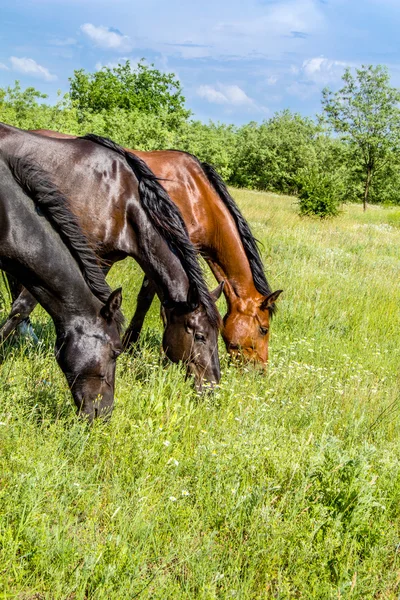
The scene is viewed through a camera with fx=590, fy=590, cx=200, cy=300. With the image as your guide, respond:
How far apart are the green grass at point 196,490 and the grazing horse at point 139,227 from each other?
14.1 inches

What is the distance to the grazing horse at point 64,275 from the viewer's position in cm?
376

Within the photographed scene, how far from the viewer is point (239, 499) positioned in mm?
3104

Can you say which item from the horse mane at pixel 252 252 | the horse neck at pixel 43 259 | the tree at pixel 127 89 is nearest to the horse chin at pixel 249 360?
the horse mane at pixel 252 252

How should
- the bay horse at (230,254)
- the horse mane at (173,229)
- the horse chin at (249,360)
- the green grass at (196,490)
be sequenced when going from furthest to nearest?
the bay horse at (230,254) < the horse chin at (249,360) < the horse mane at (173,229) < the green grass at (196,490)

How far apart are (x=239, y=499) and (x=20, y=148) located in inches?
148

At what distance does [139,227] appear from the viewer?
5.16 metres

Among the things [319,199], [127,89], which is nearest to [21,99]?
[319,199]

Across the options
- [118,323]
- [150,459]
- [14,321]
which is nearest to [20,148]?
[14,321]

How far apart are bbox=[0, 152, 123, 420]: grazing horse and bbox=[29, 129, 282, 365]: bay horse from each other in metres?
2.32

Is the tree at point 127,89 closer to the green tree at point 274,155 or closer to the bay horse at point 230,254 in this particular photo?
the green tree at point 274,155

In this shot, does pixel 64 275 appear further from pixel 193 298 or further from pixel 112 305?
pixel 193 298

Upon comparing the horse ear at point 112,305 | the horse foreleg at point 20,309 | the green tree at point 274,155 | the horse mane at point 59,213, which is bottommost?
the horse foreleg at point 20,309

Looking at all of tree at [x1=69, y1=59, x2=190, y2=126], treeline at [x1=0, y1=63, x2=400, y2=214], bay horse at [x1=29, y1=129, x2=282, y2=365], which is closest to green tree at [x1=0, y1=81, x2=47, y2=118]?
treeline at [x1=0, y1=63, x2=400, y2=214]

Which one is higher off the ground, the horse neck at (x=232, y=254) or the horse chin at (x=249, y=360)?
the horse neck at (x=232, y=254)
